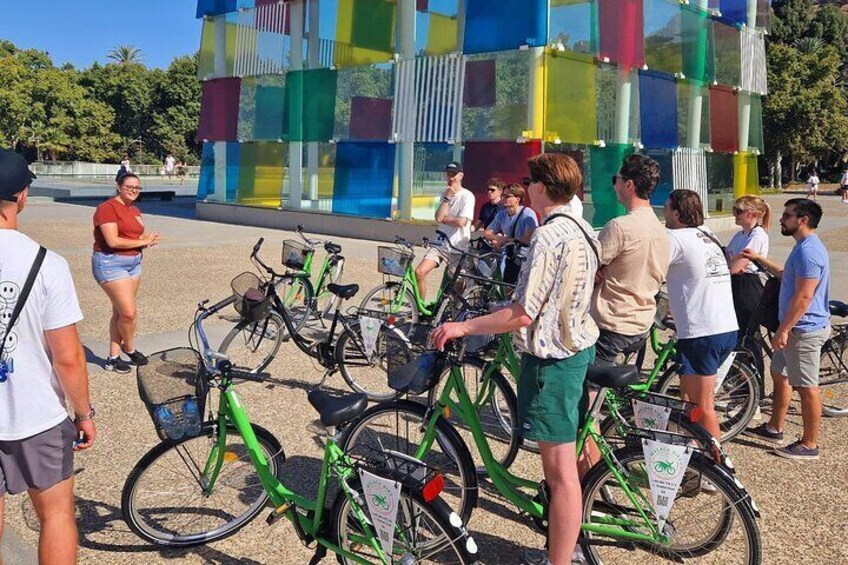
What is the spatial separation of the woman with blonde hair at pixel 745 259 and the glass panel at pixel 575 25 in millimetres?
10782

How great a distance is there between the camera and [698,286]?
4102 millimetres

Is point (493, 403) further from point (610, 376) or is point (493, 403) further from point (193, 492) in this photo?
point (193, 492)

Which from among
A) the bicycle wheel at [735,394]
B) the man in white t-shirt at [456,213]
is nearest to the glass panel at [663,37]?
the man in white t-shirt at [456,213]

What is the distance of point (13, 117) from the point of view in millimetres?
52875

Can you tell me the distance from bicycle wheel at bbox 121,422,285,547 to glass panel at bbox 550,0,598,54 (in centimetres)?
1346

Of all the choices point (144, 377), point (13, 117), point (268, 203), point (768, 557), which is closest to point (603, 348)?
point (768, 557)

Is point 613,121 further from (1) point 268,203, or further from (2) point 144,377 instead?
(2) point 144,377

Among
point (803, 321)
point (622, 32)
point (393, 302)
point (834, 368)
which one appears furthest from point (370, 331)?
point (622, 32)

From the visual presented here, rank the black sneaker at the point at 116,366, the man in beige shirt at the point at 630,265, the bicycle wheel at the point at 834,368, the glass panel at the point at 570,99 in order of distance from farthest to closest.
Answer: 1. the glass panel at the point at 570,99
2. the black sneaker at the point at 116,366
3. the bicycle wheel at the point at 834,368
4. the man in beige shirt at the point at 630,265

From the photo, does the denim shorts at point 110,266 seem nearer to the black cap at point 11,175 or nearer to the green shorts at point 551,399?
the black cap at point 11,175

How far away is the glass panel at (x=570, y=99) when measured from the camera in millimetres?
15305

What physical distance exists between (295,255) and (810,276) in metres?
4.70

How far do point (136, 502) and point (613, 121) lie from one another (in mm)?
15639

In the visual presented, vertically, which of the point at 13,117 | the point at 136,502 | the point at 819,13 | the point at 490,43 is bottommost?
the point at 136,502
